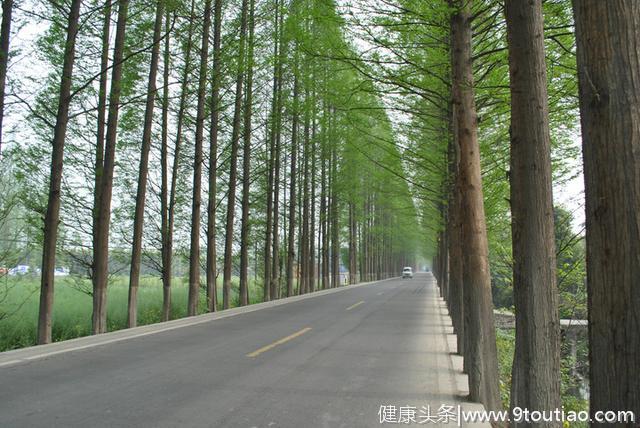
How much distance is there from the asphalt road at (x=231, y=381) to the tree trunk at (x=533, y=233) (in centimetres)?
163

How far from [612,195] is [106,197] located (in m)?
12.4

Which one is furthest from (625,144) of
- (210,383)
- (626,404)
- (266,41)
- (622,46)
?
(266,41)

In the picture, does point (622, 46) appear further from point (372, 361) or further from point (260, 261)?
point (260, 261)

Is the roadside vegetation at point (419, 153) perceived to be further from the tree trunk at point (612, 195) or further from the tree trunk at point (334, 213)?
the tree trunk at point (334, 213)

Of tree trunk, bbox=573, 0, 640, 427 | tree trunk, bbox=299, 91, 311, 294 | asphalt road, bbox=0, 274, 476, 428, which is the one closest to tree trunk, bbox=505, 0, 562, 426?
asphalt road, bbox=0, 274, 476, 428

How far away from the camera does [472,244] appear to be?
22.0ft

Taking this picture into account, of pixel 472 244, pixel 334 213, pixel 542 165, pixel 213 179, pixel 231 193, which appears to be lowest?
pixel 472 244

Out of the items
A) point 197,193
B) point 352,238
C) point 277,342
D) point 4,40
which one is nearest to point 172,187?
point 197,193

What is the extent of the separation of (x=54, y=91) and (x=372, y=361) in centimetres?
1158

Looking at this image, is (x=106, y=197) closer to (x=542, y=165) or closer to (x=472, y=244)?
(x=472, y=244)

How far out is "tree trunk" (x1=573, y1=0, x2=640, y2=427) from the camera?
87.7 inches

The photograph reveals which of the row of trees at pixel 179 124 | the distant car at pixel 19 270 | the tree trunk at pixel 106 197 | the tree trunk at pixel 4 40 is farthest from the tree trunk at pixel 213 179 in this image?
the tree trunk at pixel 4 40

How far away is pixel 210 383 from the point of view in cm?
669

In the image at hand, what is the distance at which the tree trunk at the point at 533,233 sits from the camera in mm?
4223
